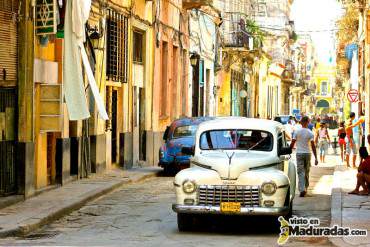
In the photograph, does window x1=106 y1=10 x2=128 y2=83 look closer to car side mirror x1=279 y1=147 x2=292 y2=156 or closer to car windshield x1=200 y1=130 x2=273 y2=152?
car windshield x1=200 y1=130 x2=273 y2=152

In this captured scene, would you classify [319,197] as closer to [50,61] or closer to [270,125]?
[270,125]

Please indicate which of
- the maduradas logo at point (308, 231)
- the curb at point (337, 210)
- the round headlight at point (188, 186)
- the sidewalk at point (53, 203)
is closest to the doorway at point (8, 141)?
the sidewalk at point (53, 203)

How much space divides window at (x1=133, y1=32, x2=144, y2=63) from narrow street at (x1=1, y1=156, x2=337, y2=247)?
32.4 ft

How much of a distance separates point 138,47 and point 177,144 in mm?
5287

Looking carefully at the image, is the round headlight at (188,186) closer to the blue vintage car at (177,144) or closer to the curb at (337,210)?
the curb at (337,210)

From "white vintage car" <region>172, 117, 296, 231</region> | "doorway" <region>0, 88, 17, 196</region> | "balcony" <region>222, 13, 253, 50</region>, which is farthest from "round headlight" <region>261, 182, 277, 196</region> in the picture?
"balcony" <region>222, 13, 253, 50</region>

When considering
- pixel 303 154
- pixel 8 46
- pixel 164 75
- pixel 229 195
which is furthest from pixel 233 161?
pixel 164 75

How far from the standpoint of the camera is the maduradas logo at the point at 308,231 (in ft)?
39.6

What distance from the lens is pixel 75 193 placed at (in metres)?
17.3

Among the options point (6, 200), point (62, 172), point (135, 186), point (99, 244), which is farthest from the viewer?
point (135, 186)

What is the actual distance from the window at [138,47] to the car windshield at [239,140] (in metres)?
13.7

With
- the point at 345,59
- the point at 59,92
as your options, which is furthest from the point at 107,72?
the point at 345,59

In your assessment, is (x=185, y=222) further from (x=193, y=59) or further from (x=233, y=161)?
(x=193, y=59)

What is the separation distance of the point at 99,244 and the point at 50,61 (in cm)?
745
